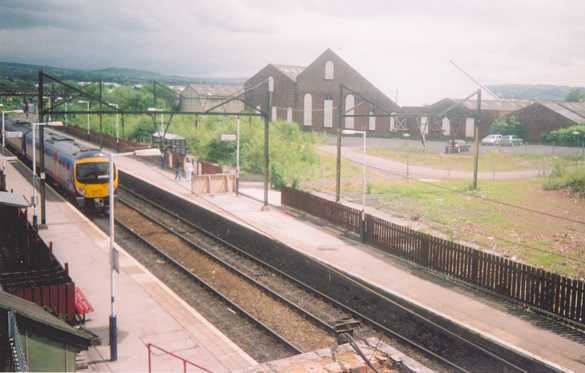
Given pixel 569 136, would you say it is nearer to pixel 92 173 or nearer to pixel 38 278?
pixel 92 173

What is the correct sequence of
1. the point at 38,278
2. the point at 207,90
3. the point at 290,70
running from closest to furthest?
the point at 38,278
the point at 290,70
the point at 207,90

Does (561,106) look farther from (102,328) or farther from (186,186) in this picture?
(102,328)

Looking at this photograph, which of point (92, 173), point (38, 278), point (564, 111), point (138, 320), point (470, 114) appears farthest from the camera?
point (470, 114)

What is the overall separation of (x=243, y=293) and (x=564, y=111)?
168 ft

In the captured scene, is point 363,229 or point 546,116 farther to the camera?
point 546,116

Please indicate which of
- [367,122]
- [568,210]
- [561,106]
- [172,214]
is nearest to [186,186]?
[172,214]

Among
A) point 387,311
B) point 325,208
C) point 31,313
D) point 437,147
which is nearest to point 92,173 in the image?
point 325,208

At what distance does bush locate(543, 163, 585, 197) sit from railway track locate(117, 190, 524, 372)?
18886 mm

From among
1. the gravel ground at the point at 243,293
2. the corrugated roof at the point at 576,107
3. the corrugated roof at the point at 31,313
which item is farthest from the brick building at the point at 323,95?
the corrugated roof at the point at 31,313

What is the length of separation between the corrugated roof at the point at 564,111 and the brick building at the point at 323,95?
653 inches

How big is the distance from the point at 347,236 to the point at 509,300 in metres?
8.65

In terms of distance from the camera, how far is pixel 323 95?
60.6 metres

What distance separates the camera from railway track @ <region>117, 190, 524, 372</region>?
13.5 meters

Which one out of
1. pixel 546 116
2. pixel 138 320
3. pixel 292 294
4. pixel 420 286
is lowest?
pixel 292 294
